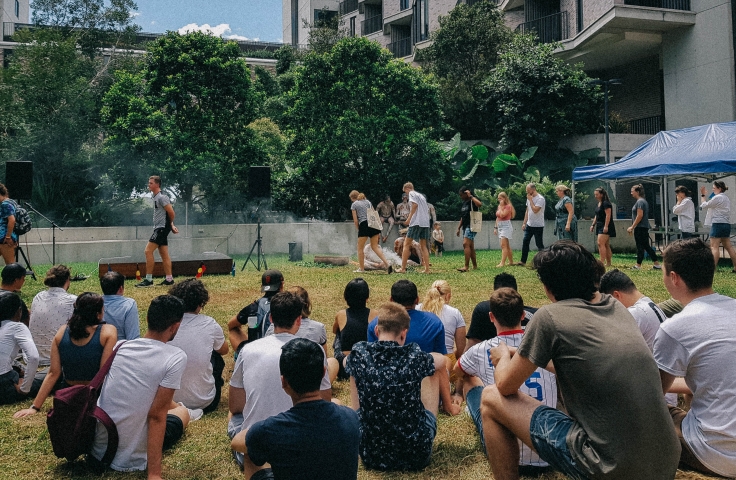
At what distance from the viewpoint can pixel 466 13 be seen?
28359 mm

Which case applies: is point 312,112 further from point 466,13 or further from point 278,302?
point 278,302

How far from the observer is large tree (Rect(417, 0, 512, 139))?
2716cm

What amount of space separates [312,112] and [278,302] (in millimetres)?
16723

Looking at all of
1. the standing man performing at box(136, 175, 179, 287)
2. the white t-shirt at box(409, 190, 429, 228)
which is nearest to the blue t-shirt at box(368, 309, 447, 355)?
the standing man performing at box(136, 175, 179, 287)

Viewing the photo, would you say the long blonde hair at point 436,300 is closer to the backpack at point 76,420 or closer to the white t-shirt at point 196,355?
the white t-shirt at point 196,355

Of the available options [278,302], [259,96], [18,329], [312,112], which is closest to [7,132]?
[259,96]

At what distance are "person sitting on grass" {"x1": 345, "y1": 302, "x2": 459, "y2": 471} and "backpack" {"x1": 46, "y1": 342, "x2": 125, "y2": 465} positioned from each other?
1.48 meters

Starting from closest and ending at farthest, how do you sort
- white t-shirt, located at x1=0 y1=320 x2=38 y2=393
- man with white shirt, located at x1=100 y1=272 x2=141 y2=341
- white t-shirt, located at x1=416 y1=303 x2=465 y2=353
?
white t-shirt, located at x1=0 y1=320 x2=38 y2=393 < man with white shirt, located at x1=100 y1=272 x2=141 y2=341 < white t-shirt, located at x1=416 y1=303 x2=465 y2=353

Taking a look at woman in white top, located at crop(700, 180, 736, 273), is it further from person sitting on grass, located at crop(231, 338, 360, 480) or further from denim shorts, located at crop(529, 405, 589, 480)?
person sitting on grass, located at crop(231, 338, 360, 480)

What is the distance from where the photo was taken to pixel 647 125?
26469 mm

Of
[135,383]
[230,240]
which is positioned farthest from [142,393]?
[230,240]

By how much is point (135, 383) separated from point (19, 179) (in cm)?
1187

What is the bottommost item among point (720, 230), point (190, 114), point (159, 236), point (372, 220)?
point (720, 230)

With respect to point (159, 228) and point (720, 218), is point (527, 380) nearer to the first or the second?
point (159, 228)
